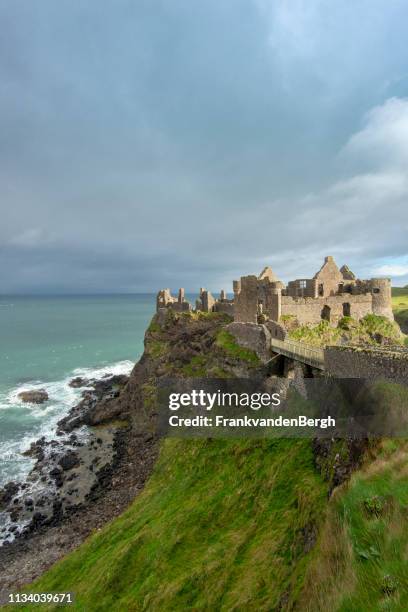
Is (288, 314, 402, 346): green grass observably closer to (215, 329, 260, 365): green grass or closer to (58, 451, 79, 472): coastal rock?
(215, 329, 260, 365): green grass

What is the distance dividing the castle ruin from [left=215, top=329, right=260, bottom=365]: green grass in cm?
316

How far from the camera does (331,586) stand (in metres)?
7.90

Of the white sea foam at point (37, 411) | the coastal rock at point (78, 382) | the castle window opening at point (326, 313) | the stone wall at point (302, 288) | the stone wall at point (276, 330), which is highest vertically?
the stone wall at point (302, 288)

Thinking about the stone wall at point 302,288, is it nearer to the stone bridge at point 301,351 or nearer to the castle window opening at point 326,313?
the castle window opening at point 326,313

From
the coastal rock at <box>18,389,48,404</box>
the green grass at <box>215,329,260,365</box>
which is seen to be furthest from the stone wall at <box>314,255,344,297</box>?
the coastal rock at <box>18,389,48,404</box>

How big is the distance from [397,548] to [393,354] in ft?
36.7

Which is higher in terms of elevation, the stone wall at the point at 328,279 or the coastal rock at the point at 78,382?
the stone wall at the point at 328,279

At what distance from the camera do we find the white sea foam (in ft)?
153

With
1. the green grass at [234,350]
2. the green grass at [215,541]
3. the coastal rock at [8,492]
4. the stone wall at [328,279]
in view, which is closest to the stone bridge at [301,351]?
the green grass at [234,350]

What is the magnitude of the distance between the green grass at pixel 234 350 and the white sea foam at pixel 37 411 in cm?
3224

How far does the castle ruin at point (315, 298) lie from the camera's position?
36.1 m

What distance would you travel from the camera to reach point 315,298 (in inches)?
1433

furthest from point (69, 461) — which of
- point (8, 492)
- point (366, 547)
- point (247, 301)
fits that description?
point (366, 547)

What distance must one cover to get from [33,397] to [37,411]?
23.8 ft
